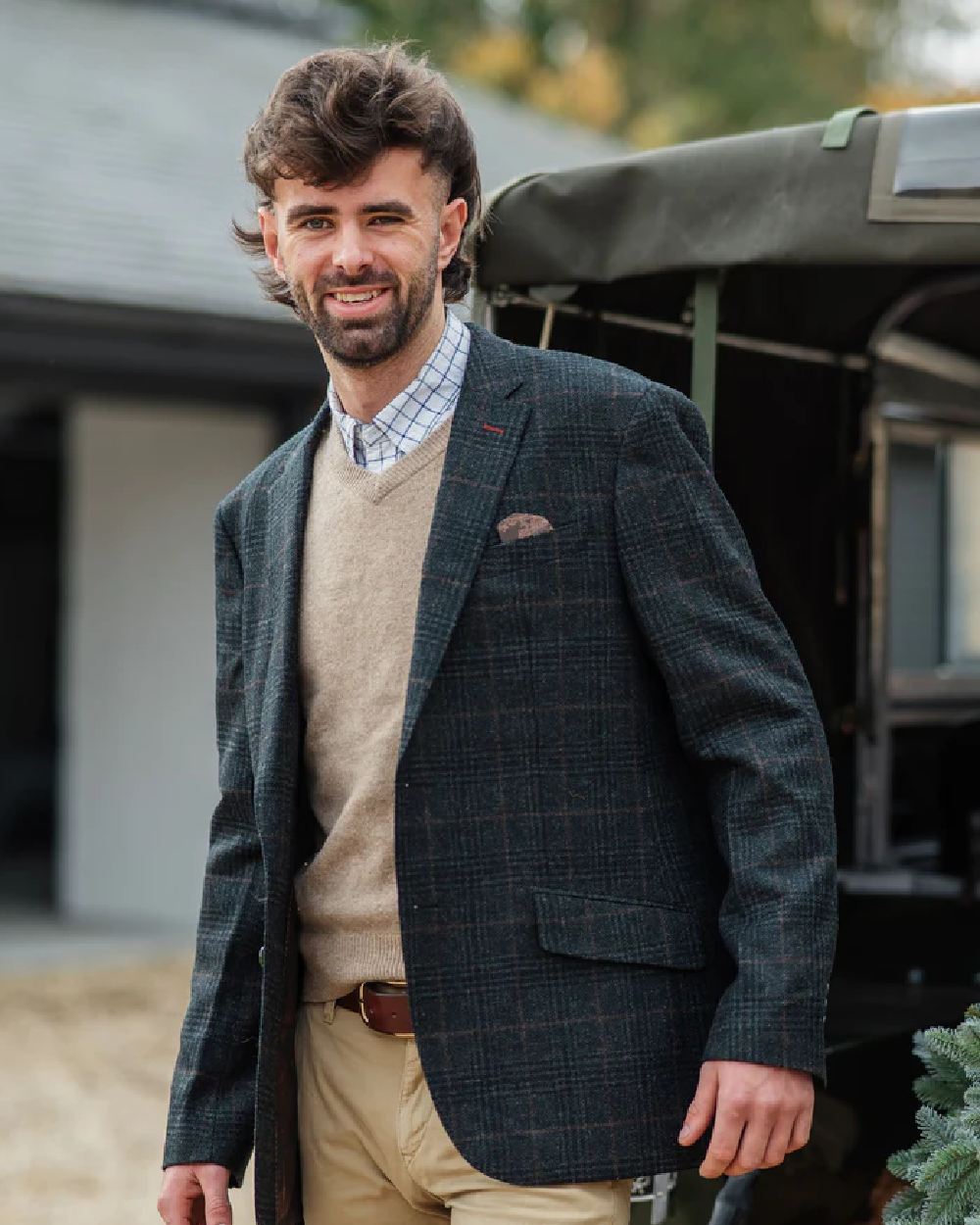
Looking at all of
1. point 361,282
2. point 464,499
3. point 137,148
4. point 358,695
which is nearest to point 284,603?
point 358,695

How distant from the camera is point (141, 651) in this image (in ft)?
30.5

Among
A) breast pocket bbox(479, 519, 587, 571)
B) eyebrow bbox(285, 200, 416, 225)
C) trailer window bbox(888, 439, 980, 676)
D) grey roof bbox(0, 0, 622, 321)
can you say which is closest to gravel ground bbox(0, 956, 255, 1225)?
trailer window bbox(888, 439, 980, 676)

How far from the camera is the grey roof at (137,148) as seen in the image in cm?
757

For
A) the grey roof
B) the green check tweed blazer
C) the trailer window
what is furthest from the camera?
the grey roof

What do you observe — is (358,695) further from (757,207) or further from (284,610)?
(757,207)

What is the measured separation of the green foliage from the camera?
2.32 meters

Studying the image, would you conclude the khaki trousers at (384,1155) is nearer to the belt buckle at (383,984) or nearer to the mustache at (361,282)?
the belt buckle at (383,984)

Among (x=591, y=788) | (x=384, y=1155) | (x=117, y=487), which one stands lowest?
(x=384, y=1155)

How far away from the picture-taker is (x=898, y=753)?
5016 mm

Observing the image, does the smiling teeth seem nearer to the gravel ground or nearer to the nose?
the nose

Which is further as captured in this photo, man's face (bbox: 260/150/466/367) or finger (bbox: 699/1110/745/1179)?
man's face (bbox: 260/150/466/367)

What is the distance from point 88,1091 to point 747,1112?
4965 mm

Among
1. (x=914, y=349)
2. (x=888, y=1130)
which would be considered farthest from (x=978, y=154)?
(x=914, y=349)

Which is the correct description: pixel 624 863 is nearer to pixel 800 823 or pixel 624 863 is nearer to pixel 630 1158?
pixel 800 823
